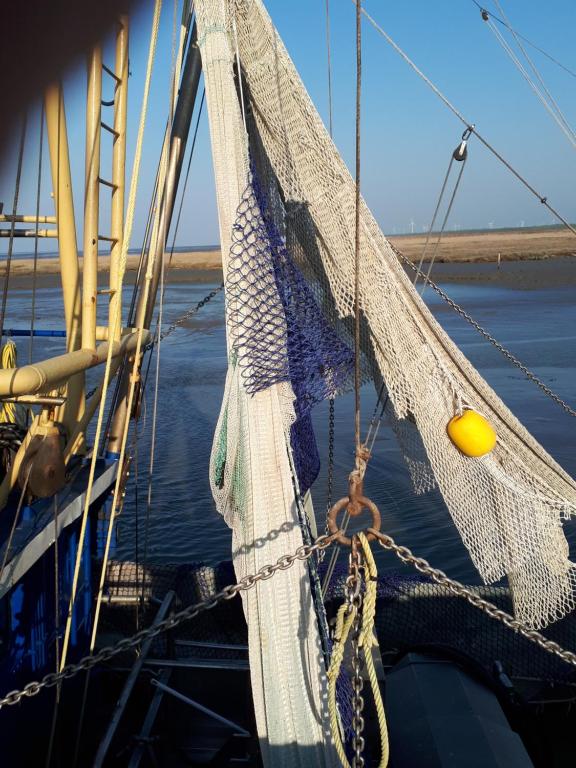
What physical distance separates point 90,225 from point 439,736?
340cm

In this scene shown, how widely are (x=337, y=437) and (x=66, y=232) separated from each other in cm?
782

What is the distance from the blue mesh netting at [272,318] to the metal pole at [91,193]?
117 cm

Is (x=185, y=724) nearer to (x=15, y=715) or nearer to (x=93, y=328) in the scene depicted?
(x=15, y=715)

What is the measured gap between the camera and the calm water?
7.84 m

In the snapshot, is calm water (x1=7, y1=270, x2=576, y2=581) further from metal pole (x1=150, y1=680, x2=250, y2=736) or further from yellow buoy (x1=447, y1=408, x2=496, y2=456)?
yellow buoy (x1=447, y1=408, x2=496, y2=456)

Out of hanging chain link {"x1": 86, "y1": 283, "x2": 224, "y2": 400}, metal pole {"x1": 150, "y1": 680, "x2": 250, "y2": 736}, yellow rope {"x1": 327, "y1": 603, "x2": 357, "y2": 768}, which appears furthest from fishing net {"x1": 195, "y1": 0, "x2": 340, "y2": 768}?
metal pole {"x1": 150, "y1": 680, "x2": 250, "y2": 736}

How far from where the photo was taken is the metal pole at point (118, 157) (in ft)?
12.7

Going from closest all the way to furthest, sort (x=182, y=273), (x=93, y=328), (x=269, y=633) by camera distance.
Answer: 1. (x=269, y=633)
2. (x=93, y=328)
3. (x=182, y=273)

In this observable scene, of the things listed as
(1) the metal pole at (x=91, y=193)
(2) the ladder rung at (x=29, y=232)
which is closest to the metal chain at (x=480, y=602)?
(1) the metal pole at (x=91, y=193)

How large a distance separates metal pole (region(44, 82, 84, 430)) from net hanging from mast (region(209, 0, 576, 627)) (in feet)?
3.70

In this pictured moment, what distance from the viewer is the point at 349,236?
3.08m

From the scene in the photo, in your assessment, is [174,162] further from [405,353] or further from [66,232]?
[405,353]

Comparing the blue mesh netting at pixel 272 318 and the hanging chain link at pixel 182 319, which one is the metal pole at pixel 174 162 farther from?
the blue mesh netting at pixel 272 318

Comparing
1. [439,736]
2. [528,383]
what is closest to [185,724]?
[439,736]
